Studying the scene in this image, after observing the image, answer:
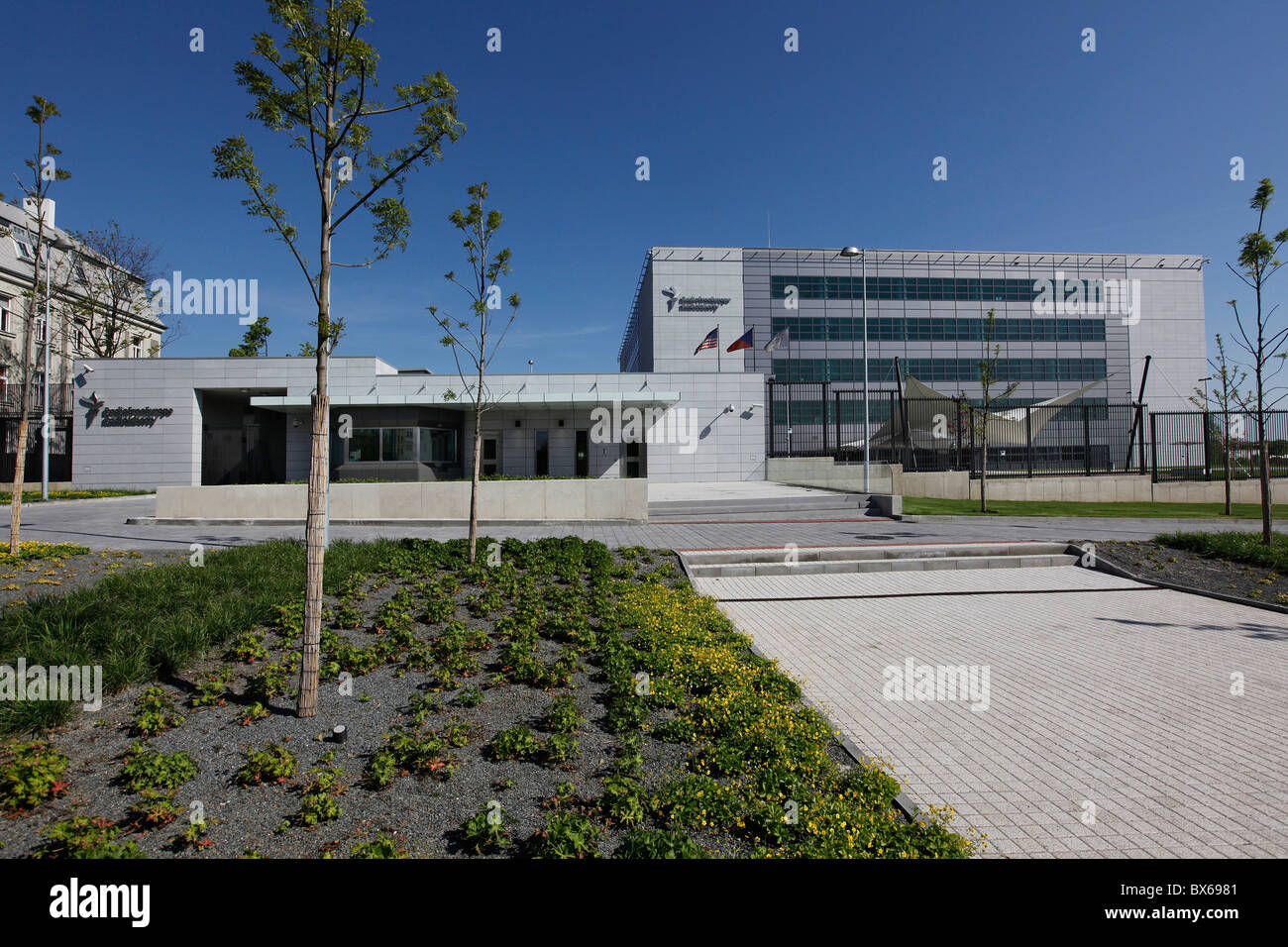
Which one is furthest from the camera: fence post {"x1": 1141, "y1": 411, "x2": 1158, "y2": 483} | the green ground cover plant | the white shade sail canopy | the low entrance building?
the low entrance building

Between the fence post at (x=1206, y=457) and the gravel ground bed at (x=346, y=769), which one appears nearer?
the gravel ground bed at (x=346, y=769)

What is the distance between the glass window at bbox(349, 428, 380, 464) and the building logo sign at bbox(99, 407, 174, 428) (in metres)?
11.3

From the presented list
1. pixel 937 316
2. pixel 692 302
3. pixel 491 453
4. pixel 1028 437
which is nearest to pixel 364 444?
pixel 491 453

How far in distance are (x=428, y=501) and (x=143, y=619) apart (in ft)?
35.3

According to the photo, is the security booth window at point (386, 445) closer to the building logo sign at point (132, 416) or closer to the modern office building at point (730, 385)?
the modern office building at point (730, 385)

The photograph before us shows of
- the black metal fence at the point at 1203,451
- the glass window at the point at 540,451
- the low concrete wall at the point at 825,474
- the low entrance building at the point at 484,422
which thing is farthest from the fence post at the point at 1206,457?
the glass window at the point at 540,451

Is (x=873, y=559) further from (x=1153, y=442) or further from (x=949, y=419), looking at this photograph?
(x=1153, y=442)

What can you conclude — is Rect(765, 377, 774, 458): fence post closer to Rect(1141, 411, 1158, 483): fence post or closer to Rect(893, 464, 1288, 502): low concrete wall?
Rect(893, 464, 1288, 502): low concrete wall

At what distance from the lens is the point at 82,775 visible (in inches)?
144

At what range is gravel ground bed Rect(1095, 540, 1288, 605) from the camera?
938 centimetres

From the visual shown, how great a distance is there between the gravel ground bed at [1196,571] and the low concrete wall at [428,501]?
10443 mm

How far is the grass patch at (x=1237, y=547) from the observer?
411 inches

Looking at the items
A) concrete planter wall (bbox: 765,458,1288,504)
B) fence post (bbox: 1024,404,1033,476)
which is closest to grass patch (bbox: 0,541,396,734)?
concrete planter wall (bbox: 765,458,1288,504)

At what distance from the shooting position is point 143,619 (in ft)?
19.0
